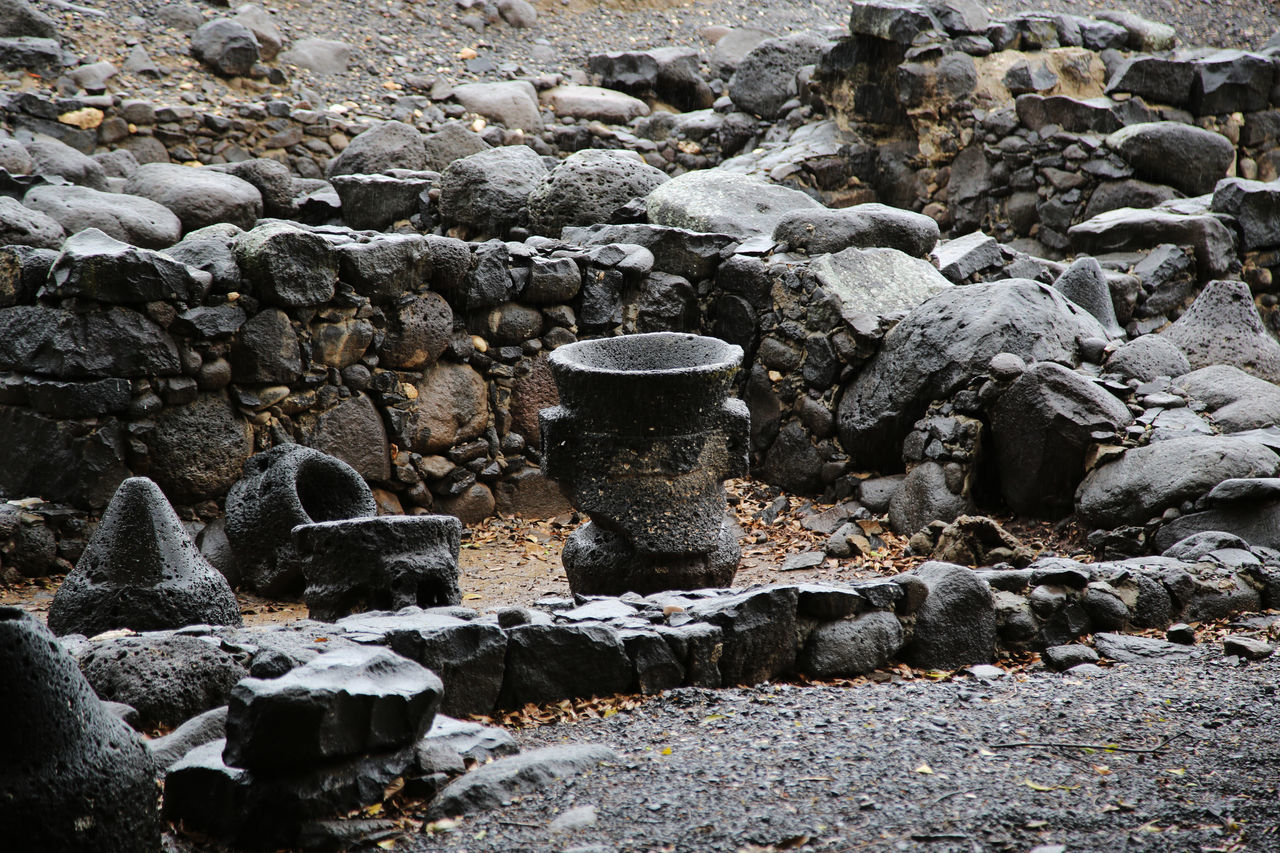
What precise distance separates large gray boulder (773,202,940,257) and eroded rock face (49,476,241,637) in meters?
4.78

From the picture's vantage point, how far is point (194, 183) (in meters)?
8.88

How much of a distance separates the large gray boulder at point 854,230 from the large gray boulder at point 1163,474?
8.55 feet

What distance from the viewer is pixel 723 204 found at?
26.7 ft

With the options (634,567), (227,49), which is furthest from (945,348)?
(227,49)

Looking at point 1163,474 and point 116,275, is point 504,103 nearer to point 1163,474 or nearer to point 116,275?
point 116,275

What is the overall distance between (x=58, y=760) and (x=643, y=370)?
323cm

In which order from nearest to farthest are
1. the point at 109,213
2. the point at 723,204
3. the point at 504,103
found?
the point at 109,213
the point at 723,204
the point at 504,103

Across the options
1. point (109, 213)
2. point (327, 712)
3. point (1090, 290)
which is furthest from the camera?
point (109, 213)

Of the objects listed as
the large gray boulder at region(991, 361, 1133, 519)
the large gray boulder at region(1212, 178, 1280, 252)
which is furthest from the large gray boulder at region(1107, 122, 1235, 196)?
the large gray boulder at region(991, 361, 1133, 519)

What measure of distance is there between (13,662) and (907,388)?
520 centimetres

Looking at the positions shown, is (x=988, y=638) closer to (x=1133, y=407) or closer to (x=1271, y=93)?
(x=1133, y=407)

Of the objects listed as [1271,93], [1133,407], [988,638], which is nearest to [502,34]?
[1271,93]

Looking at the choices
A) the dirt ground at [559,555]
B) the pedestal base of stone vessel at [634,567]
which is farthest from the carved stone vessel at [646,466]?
the dirt ground at [559,555]

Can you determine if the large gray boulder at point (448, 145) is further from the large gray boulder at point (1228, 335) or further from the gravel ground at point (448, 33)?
the large gray boulder at point (1228, 335)
